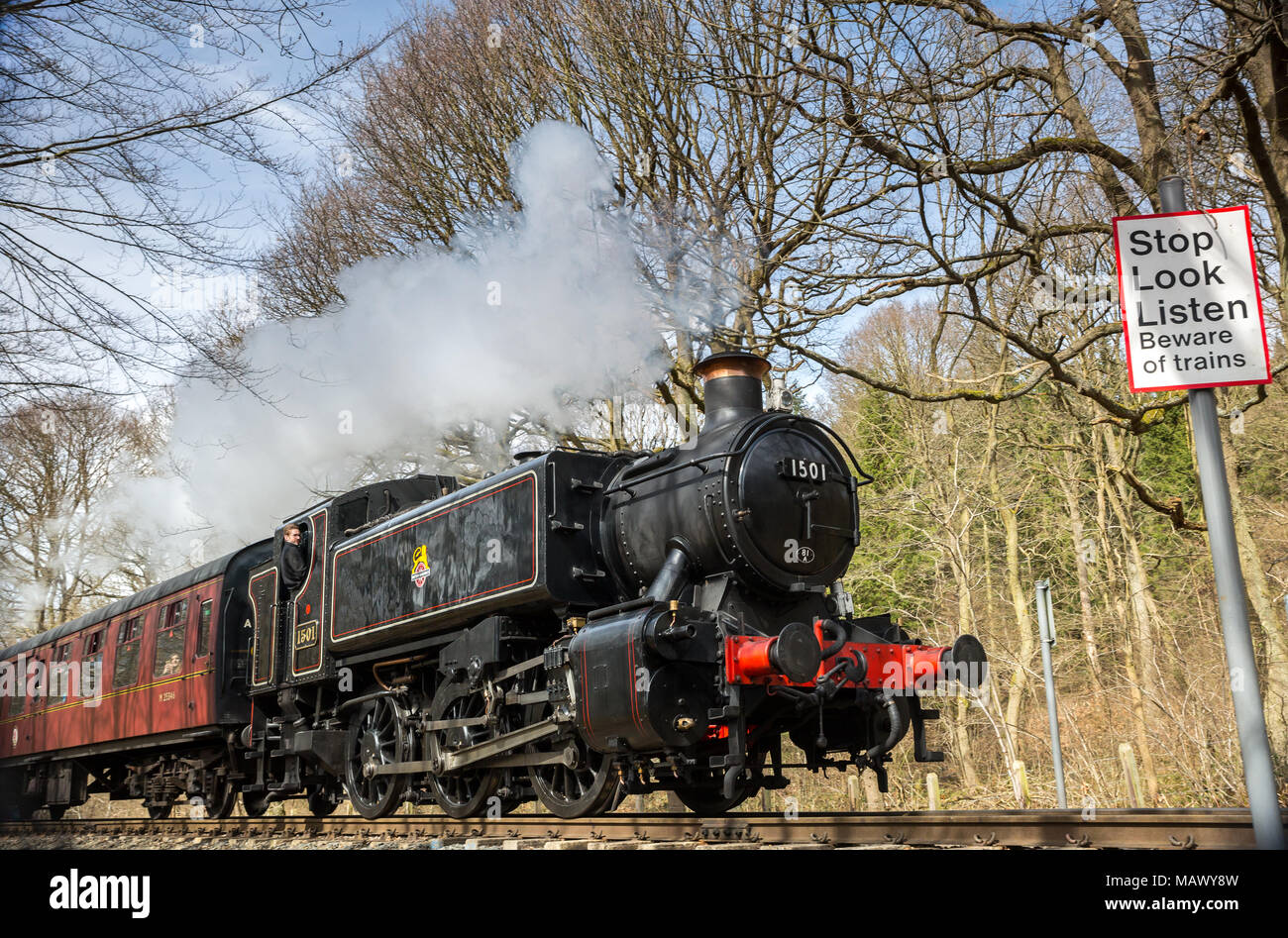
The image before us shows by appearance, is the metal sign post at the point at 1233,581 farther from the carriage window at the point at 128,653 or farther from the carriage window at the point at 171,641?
the carriage window at the point at 128,653

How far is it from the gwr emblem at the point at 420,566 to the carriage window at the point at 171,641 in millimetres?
4689

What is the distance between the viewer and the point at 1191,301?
11.9 ft

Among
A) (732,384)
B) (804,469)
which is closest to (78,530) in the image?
(732,384)

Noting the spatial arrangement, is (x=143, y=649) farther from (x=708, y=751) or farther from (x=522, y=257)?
(x=708, y=751)

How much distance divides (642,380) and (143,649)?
6.92 meters

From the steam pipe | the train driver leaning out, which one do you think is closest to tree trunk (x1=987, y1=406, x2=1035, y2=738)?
the train driver leaning out

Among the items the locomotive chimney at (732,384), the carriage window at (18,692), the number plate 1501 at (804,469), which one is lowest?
Result: the carriage window at (18,692)

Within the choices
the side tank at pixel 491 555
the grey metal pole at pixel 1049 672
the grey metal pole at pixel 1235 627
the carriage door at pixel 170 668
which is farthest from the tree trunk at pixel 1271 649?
the carriage door at pixel 170 668

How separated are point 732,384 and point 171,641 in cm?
805

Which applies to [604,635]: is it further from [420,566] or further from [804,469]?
[420,566]

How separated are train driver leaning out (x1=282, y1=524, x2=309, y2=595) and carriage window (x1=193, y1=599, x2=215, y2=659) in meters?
1.43

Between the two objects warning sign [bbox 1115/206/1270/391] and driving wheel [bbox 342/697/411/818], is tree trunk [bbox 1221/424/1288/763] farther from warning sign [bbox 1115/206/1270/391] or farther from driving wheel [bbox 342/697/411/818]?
driving wheel [bbox 342/697/411/818]

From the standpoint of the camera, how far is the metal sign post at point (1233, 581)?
3264 mm

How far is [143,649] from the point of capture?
12.6m
